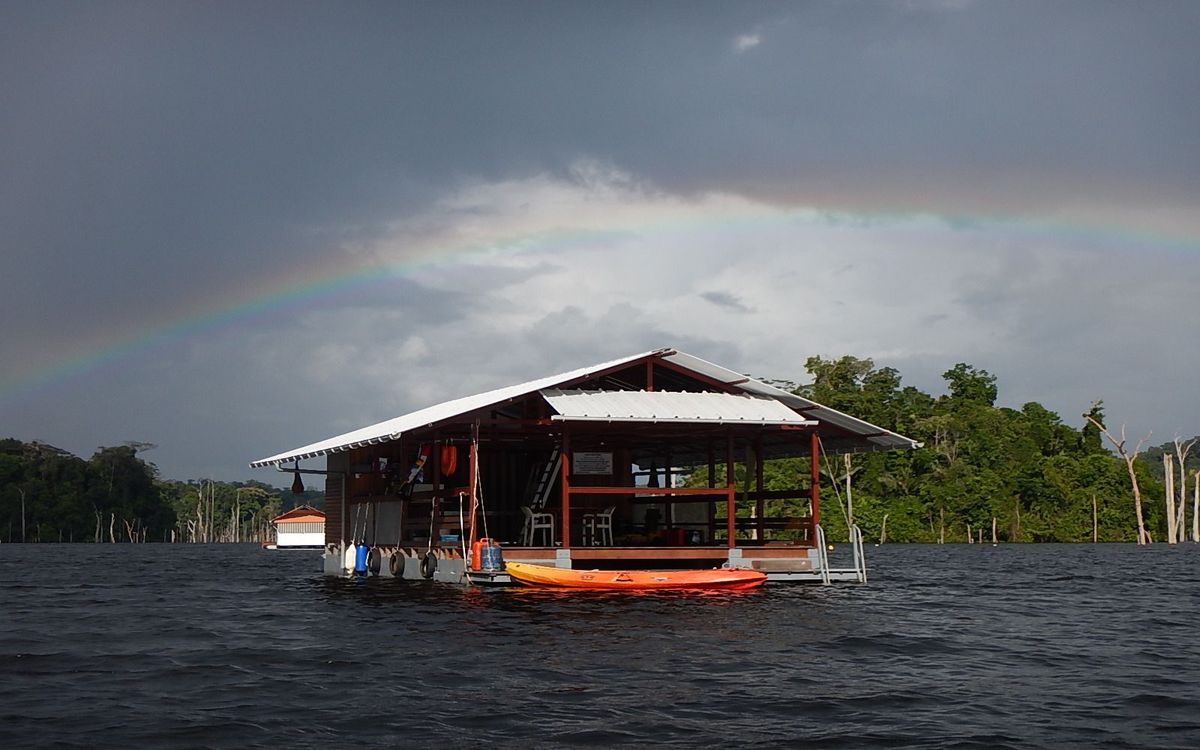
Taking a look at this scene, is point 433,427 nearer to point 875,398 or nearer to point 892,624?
point 892,624

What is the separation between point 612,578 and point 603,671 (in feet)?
37.8

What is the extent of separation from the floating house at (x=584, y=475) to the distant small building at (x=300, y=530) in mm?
78890

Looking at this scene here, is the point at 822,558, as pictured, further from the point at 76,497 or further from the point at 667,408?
the point at 76,497

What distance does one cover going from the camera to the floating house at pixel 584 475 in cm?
3020

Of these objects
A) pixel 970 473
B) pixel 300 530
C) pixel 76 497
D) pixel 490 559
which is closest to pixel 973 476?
pixel 970 473

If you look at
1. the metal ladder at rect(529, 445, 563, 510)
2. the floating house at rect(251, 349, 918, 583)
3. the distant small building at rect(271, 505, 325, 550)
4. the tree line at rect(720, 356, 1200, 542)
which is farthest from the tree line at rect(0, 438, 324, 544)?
the metal ladder at rect(529, 445, 563, 510)

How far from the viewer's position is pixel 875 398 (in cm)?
10119

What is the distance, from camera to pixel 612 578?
27703mm

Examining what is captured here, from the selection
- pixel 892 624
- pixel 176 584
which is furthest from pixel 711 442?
pixel 176 584

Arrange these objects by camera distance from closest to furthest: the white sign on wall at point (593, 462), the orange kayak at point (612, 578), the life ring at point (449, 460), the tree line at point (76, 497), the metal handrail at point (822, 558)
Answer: the orange kayak at point (612, 578)
the metal handrail at point (822, 558)
the life ring at point (449, 460)
the white sign on wall at point (593, 462)
the tree line at point (76, 497)

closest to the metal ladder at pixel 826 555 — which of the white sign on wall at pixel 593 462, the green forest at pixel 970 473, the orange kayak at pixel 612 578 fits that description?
the orange kayak at pixel 612 578

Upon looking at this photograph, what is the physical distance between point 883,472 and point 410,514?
70553 millimetres

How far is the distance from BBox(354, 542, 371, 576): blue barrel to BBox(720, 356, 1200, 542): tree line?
58.8 metres

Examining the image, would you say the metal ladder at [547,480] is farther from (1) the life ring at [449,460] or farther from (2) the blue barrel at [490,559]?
(2) the blue barrel at [490,559]
